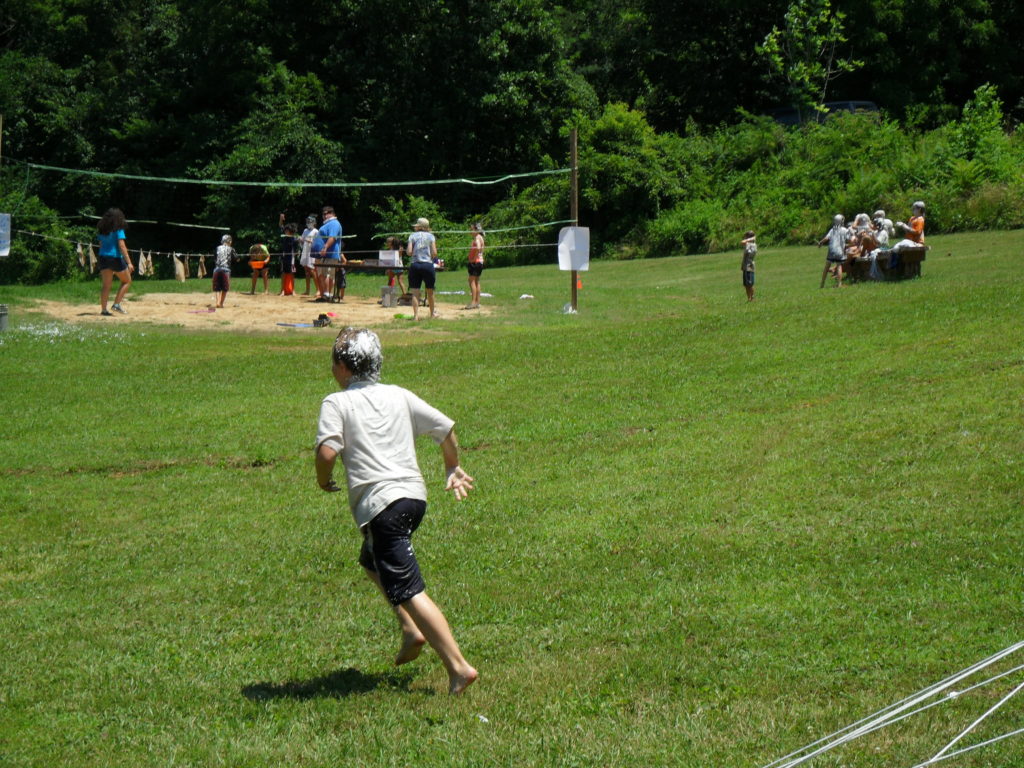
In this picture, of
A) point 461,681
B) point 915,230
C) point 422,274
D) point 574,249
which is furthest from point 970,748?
point 915,230

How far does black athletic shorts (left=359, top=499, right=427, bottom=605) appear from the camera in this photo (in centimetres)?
546

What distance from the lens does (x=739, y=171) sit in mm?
40781

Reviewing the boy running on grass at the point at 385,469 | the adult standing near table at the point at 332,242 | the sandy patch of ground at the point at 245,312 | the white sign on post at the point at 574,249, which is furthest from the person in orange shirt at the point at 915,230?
the boy running on grass at the point at 385,469

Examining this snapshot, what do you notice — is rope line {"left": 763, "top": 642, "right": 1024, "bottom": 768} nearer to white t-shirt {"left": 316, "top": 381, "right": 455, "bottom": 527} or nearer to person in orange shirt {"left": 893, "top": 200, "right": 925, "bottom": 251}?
white t-shirt {"left": 316, "top": 381, "right": 455, "bottom": 527}

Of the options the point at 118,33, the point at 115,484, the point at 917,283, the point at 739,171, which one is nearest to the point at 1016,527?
the point at 115,484

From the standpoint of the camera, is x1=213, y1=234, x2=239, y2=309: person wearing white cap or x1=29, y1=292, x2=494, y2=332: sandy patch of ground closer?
x1=29, y1=292, x2=494, y2=332: sandy patch of ground

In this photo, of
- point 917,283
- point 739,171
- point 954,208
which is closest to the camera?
point 917,283

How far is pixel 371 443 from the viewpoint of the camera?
5535 mm

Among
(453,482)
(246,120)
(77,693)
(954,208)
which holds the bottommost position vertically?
(77,693)

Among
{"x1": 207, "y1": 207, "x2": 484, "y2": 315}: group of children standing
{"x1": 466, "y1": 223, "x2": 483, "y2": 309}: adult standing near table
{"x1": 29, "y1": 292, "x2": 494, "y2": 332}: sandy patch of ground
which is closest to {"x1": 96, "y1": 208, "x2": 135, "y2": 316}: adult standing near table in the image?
{"x1": 29, "y1": 292, "x2": 494, "y2": 332}: sandy patch of ground

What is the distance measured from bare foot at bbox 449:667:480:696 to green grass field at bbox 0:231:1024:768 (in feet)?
0.18

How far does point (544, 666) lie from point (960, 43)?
4581 centimetres

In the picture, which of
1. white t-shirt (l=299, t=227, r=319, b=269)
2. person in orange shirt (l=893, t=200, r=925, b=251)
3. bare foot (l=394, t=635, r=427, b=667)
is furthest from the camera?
white t-shirt (l=299, t=227, r=319, b=269)

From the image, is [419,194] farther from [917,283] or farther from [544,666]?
[544,666]
